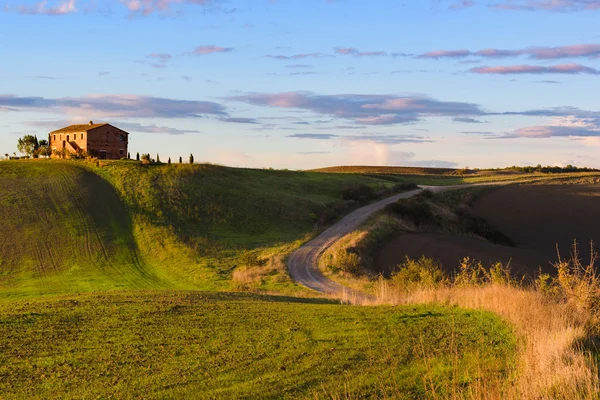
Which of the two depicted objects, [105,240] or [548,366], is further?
[105,240]

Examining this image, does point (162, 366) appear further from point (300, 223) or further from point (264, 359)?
point (300, 223)

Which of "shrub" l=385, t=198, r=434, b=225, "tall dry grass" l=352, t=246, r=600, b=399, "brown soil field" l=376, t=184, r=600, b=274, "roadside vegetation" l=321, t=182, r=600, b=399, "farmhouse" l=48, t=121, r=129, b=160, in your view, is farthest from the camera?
"farmhouse" l=48, t=121, r=129, b=160

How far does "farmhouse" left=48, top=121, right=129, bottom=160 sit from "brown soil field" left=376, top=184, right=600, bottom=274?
48356 mm

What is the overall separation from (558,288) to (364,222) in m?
38.2

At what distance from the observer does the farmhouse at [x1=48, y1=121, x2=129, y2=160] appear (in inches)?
3364

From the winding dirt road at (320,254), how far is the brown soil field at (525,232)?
16.3ft

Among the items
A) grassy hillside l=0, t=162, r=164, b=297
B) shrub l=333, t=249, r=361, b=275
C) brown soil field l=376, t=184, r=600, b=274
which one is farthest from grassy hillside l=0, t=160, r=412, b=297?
brown soil field l=376, t=184, r=600, b=274

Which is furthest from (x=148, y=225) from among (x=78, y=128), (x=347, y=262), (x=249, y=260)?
(x=78, y=128)

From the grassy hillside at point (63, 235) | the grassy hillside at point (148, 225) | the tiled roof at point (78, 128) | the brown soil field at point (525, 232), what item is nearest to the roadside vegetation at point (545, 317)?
the brown soil field at point (525, 232)

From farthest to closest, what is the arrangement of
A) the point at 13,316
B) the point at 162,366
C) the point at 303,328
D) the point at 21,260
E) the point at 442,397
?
the point at 21,260 < the point at 13,316 < the point at 303,328 < the point at 162,366 < the point at 442,397

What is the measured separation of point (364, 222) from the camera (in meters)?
58.9

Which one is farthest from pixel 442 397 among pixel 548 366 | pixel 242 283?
pixel 242 283

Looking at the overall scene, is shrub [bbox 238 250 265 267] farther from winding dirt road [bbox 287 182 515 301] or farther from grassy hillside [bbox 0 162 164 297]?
grassy hillside [bbox 0 162 164 297]

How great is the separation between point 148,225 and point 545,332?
4753 centimetres
